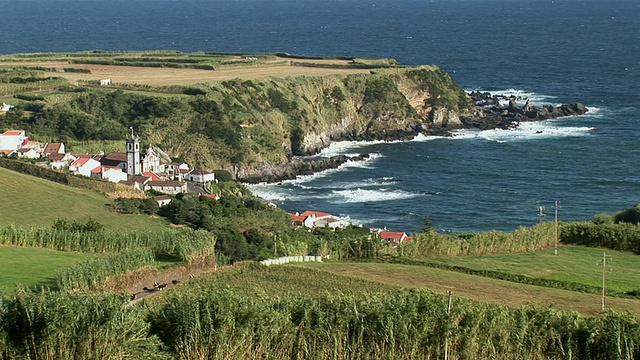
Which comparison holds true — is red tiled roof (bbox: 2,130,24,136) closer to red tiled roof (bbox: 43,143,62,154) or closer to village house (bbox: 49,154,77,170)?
red tiled roof (bbox: 43,143,62,154)

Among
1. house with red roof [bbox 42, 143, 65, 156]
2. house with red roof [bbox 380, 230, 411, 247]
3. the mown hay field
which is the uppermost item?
the mown hay field

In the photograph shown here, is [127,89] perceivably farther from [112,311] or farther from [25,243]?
[112,311]

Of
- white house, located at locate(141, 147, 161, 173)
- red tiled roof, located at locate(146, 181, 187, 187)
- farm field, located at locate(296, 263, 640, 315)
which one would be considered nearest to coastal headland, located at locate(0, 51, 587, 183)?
white house, located at locate(141, 147, 161, 173)

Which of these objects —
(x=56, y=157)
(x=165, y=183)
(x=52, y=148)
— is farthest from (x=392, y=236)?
(x=52, y=148)

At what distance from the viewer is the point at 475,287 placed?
50656 millimetres

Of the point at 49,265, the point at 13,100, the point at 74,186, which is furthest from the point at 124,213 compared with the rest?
the point at 13,100

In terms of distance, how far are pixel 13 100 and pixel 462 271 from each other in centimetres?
7375

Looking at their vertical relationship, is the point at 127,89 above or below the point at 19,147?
above

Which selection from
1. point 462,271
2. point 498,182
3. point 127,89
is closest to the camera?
point 462,271

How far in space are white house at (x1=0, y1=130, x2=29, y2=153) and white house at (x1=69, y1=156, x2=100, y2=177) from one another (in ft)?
23.8

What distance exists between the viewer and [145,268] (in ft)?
171

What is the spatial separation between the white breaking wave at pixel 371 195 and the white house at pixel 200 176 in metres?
11.3

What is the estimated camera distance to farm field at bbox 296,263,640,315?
47.4 meters

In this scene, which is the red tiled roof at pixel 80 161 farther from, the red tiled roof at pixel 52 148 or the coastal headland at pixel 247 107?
the coastal headland at pixel 247 107
